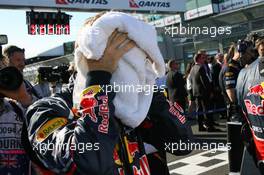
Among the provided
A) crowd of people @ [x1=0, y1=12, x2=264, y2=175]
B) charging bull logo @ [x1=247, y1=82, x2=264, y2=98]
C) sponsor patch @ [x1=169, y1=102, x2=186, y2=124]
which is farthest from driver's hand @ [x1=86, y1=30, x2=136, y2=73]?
charging bull logo @ [x1=247, y1=82, x2=264, y2=98]

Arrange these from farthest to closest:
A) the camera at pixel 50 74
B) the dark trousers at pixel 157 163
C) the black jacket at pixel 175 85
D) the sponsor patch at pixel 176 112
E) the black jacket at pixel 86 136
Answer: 1. the black jacket at pixel 175 85
2. the camera at pixel 50 74
3. the dark trousers at pixel 157 163
4. the sponsor patch at pixel 176 112
5. the black jacket at pixel 86 136

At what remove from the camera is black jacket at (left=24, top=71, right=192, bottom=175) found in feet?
3.00

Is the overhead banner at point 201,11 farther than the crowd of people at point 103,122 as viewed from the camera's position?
Yes

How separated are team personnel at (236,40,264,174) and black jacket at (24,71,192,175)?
4.18ft

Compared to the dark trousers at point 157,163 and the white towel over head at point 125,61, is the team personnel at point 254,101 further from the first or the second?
the white towel over head at point 125,61

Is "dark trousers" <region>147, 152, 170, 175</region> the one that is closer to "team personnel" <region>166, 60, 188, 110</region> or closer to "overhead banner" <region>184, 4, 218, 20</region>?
"team personnel" <region>166, 60, 188, 110</region>

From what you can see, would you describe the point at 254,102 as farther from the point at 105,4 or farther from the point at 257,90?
the point at 105,4

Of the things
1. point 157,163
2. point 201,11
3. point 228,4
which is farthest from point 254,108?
point 228,4

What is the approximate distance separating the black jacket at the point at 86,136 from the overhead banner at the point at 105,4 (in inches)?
545

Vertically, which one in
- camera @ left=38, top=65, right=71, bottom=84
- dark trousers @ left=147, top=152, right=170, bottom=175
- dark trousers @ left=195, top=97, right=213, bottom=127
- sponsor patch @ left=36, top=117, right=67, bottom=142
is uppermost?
sponsor patch @ left=36, top=117, right=67, bottom=142

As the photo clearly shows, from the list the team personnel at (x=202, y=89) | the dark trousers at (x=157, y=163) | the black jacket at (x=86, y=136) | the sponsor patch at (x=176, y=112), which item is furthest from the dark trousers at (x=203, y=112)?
the black jacket at (x=86, y=136)

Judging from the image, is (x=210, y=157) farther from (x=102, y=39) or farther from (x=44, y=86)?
(x=102, y=39)

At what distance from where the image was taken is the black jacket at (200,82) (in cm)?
706

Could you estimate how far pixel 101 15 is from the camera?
41.7 inches
